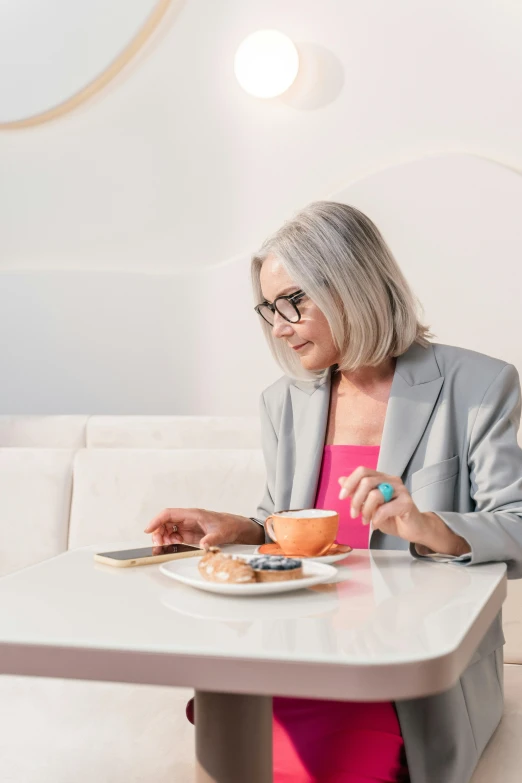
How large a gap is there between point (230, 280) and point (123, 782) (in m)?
1.31

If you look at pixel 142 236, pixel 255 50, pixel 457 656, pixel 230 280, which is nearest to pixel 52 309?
pixel 142 236

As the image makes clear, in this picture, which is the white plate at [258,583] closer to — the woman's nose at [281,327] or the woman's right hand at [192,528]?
the woman's right hand at [192,528]

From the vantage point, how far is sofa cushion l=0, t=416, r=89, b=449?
2.07 m

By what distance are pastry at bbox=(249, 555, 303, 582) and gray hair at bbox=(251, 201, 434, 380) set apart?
0.56m

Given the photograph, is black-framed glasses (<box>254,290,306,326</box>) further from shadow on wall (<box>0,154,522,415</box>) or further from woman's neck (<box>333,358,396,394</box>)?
shadow on wall (<box>0,154,522,415</box>)

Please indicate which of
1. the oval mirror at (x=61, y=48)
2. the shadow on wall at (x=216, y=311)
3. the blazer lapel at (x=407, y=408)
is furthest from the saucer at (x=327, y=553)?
the oval mirror at (x=61, y=48)

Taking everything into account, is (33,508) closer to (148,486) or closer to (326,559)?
(148,486)

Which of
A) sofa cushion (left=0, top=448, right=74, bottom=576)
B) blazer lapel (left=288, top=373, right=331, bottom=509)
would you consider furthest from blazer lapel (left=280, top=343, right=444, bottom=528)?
sofa cushion (left=0, top=448, right=74, bottom=576)

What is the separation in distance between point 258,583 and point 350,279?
2.19 ft

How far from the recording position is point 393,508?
0.99 m

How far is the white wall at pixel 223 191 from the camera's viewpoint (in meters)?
1.97

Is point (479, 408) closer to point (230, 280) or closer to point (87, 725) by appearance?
point (87, 725)

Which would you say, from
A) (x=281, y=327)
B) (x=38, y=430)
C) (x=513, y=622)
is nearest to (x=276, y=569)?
(x=281, y=327)

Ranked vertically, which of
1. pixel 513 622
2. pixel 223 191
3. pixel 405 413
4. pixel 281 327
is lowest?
pixel 513 622
